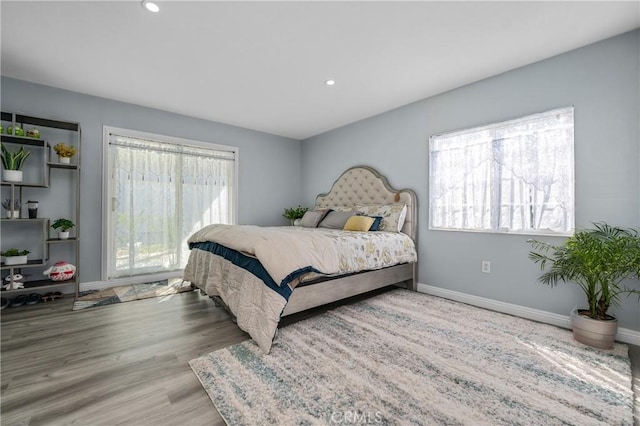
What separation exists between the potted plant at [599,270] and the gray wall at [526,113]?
0.12 meters

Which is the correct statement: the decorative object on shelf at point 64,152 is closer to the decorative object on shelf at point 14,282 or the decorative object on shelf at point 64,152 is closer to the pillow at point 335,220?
the decorative object on shelf at point 14,282

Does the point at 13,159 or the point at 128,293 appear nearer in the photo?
the point at 13,159

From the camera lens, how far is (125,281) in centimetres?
368

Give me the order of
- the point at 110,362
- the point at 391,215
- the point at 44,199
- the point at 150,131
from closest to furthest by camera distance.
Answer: the point at 110,362, the point at 44,199, the point at 391,215, the point at 150,131

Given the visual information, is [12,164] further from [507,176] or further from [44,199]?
[507,176]

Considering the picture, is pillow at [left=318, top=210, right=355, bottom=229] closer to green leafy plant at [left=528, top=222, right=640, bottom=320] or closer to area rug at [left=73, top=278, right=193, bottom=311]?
area rug at [left=73, top=278, right=193, bottom=311]

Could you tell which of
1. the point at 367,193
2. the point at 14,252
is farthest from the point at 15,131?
the point at 367,193

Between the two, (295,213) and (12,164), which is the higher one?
(12,164)

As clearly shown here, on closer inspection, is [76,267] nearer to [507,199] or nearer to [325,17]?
[325,17]

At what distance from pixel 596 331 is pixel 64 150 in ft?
17.7

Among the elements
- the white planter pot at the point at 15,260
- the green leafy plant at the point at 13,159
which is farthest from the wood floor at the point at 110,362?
the green leafy plant at the point at 13,159

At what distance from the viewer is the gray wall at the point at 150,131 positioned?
3.21 m

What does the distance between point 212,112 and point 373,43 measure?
268 centimetres

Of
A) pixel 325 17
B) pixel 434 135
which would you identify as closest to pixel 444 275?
pixel 434 135
